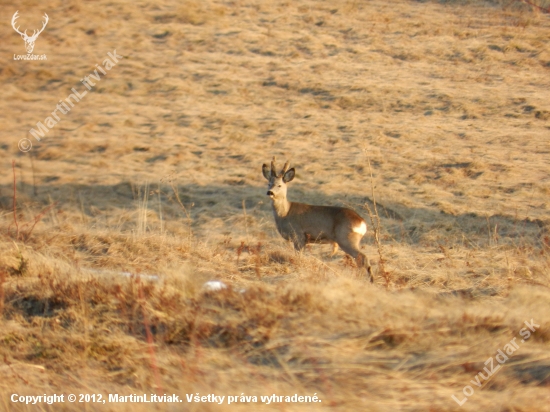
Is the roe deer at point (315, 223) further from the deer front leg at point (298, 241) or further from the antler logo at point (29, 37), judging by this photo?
the antler logo at point (29, 37)

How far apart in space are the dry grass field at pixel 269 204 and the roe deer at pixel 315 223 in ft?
0.83

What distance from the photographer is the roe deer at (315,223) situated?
9781mm

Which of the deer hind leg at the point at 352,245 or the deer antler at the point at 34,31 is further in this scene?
the deer antler at the point at 34,31

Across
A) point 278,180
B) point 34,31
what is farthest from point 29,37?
point 278,180

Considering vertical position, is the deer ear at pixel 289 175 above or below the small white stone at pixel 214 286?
below

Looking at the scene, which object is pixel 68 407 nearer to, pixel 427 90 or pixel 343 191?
pixel 343 191

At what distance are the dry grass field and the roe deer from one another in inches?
Answer: 10.0

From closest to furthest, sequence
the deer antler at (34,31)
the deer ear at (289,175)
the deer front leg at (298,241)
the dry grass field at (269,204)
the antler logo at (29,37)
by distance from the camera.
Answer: the dry grass field at (269,204), the deer front leg at (298,241), the deer ear at (289,175), the antler logo at (29,37), the deer antler at (34,31)

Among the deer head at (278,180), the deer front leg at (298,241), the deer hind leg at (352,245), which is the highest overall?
the deer head at (278,180)

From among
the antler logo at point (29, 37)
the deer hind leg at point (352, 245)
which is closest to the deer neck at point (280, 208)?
the deer hind leg at point (352, 245)

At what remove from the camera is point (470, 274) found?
865 cm

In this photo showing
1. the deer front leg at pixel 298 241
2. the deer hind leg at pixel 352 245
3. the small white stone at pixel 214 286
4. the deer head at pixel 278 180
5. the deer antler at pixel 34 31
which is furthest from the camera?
the deer antler at pixel 34 31

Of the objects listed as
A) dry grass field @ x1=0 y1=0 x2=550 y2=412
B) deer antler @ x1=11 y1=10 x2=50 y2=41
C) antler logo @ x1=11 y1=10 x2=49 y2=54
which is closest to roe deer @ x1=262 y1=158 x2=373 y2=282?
dry grass field @ x1=0 y1=0 x2=550 y2=412

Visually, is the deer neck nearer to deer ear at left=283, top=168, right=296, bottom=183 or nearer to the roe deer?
the roe deer
